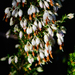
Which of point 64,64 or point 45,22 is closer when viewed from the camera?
point 45,22

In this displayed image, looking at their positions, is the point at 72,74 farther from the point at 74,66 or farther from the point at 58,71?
the point at 58,71

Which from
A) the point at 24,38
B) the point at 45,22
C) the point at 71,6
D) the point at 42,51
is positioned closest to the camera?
the point at 45,22

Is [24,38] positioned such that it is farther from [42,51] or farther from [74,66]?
[74,66]

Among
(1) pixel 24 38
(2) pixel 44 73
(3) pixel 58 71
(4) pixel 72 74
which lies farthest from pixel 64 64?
(1) pixel 24 38

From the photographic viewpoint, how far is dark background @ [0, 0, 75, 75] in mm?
3648

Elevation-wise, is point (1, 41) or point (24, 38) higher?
point (1, 41)

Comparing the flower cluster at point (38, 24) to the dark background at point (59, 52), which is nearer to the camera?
the flower cluster at point (38, 24)

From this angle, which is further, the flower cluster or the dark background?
the dark background

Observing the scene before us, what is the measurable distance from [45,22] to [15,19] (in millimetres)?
621

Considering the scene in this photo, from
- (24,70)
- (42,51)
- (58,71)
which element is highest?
(42,51)

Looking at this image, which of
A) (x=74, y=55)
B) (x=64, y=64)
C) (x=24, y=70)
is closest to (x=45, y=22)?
(x=74, y=55)

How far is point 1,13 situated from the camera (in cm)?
369

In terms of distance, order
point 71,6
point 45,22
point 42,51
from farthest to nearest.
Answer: point 71,6 → point 42,51 → point 45,22

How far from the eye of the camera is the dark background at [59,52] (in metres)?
3.65
